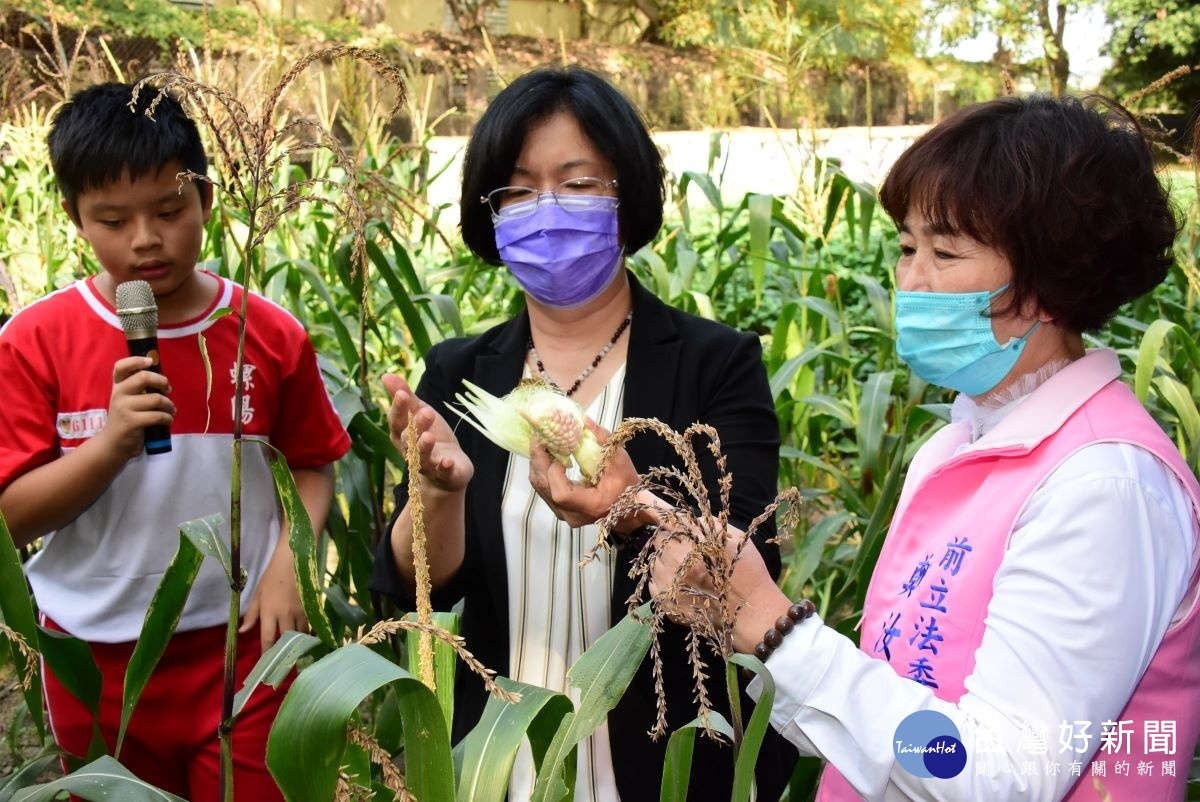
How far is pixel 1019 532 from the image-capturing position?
1.12m

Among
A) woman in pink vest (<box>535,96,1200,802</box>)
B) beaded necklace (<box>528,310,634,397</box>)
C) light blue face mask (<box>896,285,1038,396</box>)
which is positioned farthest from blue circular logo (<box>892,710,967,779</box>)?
beaded necklace (<box>528,310,634,397</box>)

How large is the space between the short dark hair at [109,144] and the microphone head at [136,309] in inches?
13.8

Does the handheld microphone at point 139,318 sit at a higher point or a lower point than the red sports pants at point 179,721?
higher

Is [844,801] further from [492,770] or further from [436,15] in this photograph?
[436,15]

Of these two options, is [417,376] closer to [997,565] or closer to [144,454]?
[144,454]

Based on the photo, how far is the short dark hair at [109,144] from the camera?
5.89 feet

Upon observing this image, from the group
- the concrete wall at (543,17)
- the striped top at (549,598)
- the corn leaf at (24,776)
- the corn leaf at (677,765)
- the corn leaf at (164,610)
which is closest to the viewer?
the corn leaf at (677,765)

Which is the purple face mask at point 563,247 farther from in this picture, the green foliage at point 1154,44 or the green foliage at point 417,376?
the green foliage at point 1154,44

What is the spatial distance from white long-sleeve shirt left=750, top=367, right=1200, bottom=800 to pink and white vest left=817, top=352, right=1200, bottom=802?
23mm

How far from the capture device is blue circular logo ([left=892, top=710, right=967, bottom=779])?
1.05 metres

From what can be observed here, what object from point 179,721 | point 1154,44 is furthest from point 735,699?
point 1154,44

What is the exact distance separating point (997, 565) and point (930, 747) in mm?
203

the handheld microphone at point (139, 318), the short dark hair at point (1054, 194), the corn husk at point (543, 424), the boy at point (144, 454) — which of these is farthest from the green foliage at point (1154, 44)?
the handheld microphone at point (139, 318)

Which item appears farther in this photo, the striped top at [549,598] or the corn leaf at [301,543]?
the striped top at [549,598]
